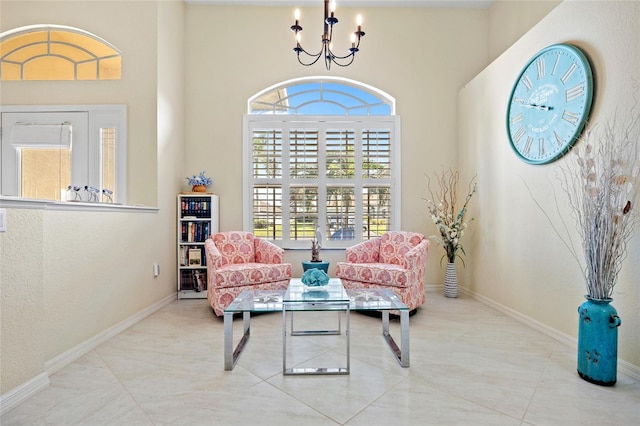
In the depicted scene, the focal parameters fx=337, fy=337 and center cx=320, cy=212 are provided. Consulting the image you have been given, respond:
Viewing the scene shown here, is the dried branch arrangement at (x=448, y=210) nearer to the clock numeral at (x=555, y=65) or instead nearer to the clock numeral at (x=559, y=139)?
the clock numeral at (x=559, y=139)

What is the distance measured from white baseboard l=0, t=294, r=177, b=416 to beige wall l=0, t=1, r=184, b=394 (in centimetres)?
3

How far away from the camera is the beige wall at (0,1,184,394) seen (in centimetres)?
192

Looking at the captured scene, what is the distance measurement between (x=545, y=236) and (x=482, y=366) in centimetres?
138

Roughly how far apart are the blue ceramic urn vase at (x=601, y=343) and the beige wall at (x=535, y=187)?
0.89 feet

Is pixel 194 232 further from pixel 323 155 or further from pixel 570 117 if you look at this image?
pixel 570 117

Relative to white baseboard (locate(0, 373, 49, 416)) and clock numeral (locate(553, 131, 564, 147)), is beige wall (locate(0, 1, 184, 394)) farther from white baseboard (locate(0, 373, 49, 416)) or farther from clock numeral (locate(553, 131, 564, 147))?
clock numeral (locate(553, 131, 564, 147))

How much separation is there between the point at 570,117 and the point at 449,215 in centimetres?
199

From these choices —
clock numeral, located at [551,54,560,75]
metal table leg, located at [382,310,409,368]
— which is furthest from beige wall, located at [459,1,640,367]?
metal table leg, located at [382,310,409,368]

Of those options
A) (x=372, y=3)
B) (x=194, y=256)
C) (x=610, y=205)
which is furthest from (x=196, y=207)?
(x=610, y=205)

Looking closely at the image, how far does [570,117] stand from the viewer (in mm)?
2680

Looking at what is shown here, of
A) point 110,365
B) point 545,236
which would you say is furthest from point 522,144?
point 110,365

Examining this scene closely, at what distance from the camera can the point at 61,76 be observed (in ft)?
13.1

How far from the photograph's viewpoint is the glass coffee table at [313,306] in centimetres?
228

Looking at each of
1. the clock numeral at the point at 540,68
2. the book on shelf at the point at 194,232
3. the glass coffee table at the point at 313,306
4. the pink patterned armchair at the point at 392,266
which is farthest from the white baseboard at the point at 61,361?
the clock numeral at the point at 540,68
